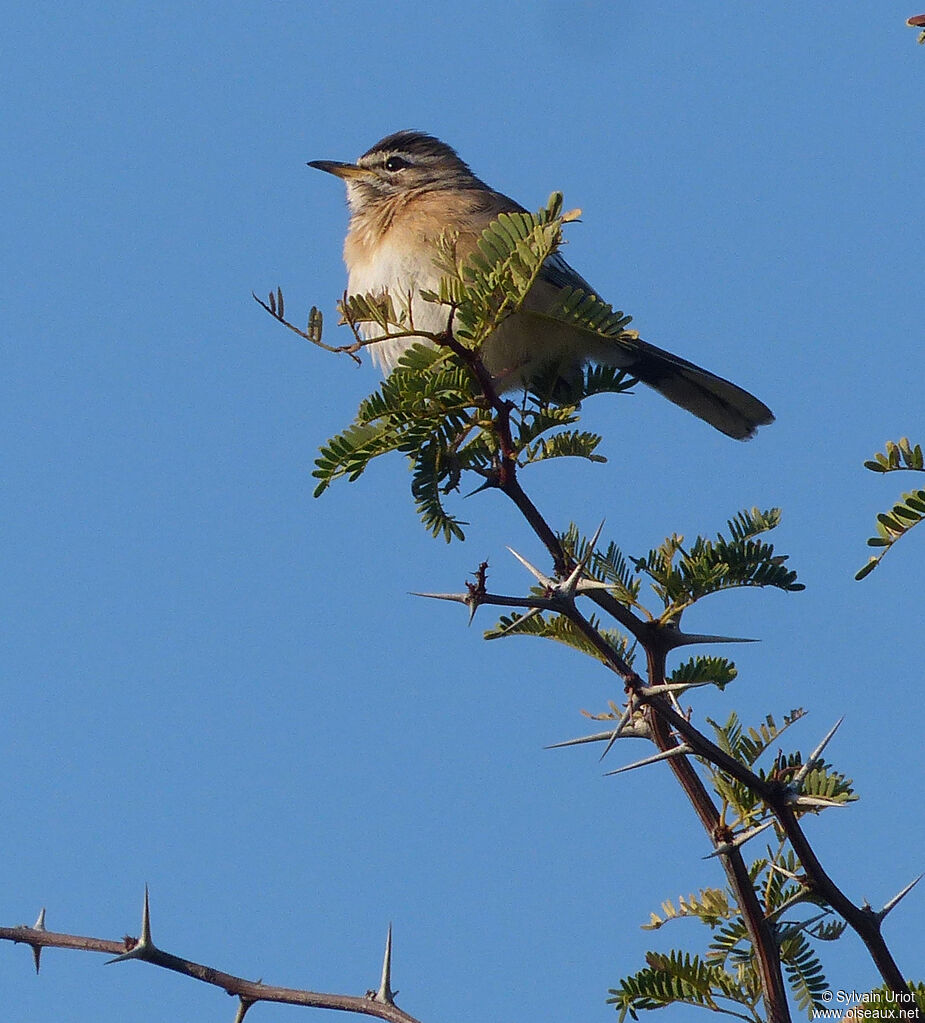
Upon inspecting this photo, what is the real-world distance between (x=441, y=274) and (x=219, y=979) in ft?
9.86

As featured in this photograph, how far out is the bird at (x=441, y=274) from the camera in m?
4.89

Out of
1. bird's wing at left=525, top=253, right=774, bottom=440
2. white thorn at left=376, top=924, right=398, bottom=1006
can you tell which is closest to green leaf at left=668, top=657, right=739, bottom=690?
white thorn at left=376, top=924, right=398, bottom=1006

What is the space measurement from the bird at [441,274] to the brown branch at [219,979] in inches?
91.4

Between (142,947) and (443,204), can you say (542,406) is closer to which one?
(142,947)

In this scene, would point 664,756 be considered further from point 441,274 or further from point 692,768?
point 441,274

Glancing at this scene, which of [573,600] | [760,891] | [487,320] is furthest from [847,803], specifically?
[487,320]

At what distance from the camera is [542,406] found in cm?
365

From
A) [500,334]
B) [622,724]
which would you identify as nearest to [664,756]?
[622,724]

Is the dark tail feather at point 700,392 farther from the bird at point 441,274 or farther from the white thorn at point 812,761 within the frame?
the white thorn at point 812,761

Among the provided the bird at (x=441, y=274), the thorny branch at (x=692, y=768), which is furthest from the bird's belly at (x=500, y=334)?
the thorny branch at (x=692, y=768)

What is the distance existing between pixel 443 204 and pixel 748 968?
4465 mm

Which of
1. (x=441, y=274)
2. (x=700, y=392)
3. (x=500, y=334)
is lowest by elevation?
(x=500, y=334)

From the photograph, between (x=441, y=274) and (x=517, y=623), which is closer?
(x=517, y=623)

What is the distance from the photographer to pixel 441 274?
4910mm
